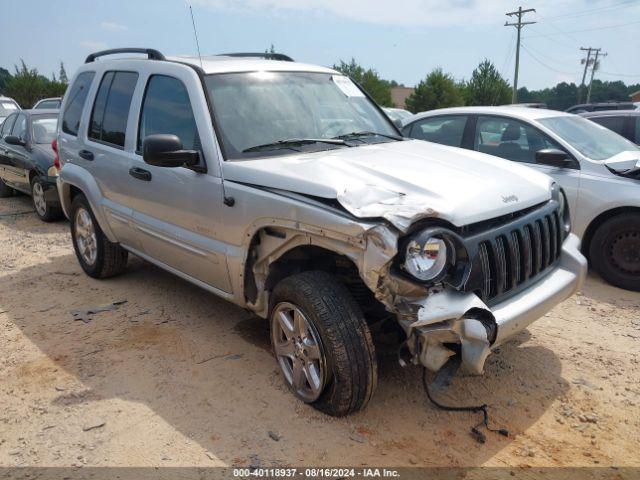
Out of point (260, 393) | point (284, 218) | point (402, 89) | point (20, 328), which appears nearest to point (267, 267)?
point (284, 218)

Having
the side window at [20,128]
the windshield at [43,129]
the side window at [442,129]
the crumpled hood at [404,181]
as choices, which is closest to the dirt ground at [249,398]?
→ the crumpled hood at [404,181]

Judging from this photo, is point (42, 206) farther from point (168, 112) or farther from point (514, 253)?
point (514, 253)

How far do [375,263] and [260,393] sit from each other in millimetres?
1323

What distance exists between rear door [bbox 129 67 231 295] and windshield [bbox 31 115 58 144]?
5260mm

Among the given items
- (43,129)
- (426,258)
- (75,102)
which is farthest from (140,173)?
(43,129)

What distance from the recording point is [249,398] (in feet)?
10.8

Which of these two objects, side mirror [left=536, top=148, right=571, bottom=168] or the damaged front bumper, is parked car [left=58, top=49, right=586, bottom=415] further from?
side mirror [left=536, top=148, right=571, bottom=168]

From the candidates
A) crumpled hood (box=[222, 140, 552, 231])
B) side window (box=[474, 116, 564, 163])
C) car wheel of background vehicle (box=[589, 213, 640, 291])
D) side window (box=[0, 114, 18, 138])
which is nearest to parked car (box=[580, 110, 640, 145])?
side window (box=[474, 116, 564, 163])

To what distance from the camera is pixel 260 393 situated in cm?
334

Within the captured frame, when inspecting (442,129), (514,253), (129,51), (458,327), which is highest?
(129,51)

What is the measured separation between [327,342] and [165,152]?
1.54 metres

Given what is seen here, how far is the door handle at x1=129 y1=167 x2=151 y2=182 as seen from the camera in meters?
4.07

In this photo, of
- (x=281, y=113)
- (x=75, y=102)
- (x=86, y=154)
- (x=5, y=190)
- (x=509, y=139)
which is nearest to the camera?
(x=281, y=113)

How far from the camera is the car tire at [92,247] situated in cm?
520
